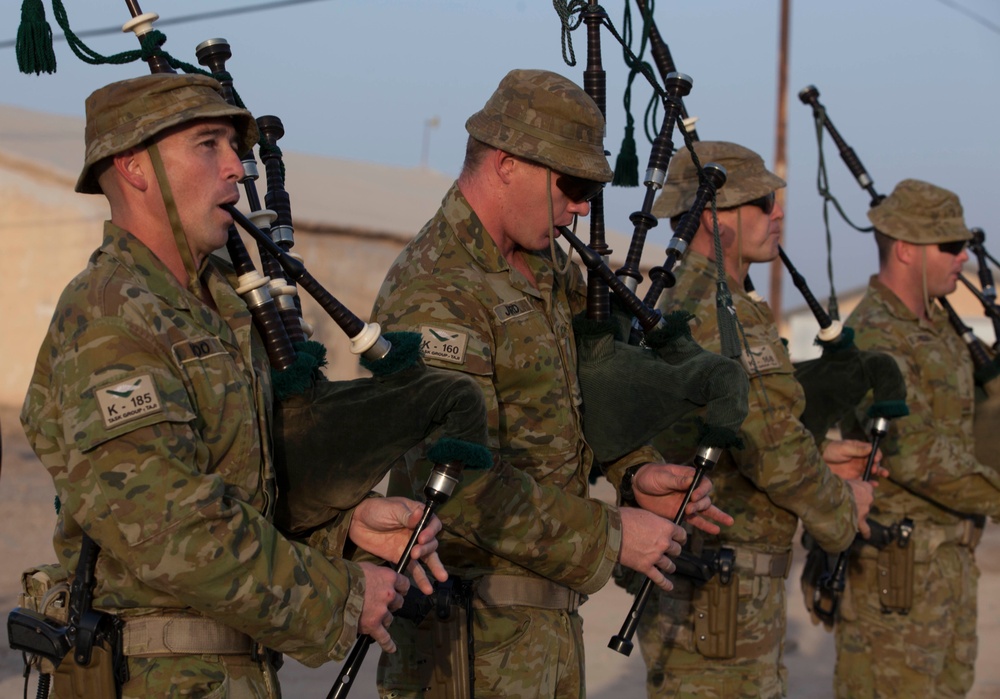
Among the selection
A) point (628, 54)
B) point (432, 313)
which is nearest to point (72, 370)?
point (432, 313)

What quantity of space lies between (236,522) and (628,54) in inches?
94.5

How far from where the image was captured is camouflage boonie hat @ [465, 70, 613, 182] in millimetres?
3584

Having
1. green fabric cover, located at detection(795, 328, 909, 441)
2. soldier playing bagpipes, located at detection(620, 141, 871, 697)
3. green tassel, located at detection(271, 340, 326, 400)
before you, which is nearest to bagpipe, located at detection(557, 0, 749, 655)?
soldier playing bagpipes, located at detection(620, 141, 871, 697)

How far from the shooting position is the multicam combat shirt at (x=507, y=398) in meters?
3.40

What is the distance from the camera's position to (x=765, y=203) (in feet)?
17.0

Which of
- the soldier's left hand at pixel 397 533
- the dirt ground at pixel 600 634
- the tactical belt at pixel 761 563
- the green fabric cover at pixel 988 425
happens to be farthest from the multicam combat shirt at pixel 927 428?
the soldier's left hand at pixel 397 533

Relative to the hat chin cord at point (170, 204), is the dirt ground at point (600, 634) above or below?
below

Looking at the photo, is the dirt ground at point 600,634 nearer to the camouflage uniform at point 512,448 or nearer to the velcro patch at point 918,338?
the velcro patch at point 918,338

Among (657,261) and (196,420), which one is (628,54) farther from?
(657,261)

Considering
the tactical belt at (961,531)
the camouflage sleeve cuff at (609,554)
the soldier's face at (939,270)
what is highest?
the soldier's face at (939,270)

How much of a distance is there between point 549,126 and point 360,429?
113cm

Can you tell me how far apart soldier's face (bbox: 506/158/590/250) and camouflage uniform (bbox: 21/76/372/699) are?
3.25 feet

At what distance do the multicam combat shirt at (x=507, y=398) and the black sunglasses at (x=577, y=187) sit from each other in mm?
259

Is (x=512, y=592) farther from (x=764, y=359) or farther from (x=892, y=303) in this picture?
(x=892, y=303)
